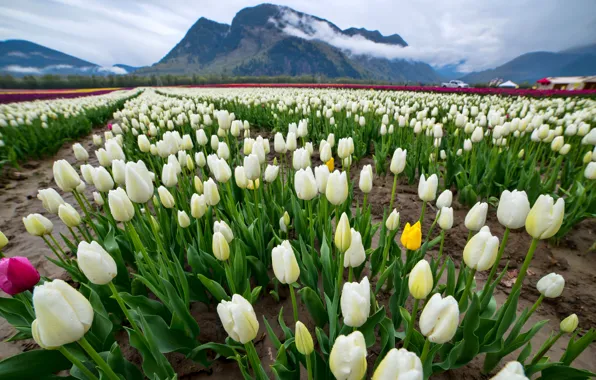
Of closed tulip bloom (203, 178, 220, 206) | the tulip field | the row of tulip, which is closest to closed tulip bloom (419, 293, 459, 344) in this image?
the tulip field

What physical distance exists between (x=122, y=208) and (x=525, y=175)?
387cm

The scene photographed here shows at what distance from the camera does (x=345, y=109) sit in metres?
7.52

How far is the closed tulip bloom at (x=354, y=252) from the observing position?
135cm

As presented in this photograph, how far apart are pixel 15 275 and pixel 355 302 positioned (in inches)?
54.1

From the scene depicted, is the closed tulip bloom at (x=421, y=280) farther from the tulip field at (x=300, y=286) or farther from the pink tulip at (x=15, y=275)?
the pink tulip at (x=15, y=275)

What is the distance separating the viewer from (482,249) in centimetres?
117

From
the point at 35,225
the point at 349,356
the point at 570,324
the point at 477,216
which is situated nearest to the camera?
the point at 349,356

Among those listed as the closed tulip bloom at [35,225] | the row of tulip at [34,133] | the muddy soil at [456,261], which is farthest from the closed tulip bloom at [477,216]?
the row of tulip at [34,133]

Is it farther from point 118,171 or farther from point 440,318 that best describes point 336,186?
point 118,171

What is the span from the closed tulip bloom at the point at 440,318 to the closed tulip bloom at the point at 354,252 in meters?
0.44

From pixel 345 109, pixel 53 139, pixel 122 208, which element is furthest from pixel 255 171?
pixel 53 139

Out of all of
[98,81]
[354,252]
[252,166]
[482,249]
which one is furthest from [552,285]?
[98,81]

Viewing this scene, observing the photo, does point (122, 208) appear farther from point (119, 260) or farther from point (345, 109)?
point (345, 109)

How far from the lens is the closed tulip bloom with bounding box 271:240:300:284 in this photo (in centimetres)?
123
